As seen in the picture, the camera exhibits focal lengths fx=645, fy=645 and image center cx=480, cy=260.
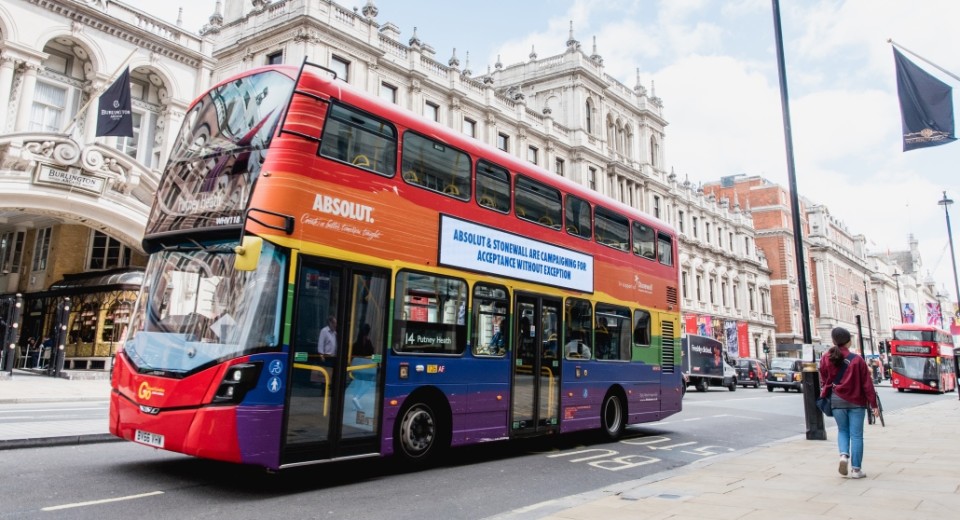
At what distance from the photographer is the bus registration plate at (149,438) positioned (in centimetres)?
658

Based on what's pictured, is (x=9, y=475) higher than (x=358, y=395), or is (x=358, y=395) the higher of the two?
(x=358, y=395)

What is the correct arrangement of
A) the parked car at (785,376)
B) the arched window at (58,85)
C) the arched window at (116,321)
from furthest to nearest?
the parked car at (785,376) → the arched window at (116,321) → the arched window at (58,85)

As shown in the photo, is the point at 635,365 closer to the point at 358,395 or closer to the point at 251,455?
the point at 358,395

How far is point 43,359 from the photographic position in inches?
1032

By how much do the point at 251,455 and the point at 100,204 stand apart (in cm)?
1738

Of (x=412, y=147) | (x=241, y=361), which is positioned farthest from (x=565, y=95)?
(x=241, y=361)

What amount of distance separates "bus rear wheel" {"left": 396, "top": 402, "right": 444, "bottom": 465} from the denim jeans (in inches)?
199

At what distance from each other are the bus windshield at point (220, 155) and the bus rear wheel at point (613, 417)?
25.8 feet

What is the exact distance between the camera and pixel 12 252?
28.6 m

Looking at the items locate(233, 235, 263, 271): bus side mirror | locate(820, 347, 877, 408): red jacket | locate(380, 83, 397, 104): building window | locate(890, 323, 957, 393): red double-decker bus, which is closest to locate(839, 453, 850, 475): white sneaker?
locate(820, 347, 877, 408): red jacket

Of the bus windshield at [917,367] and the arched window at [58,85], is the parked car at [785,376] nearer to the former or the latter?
the bus windshield at [917,367]

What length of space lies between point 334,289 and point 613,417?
23.5 feet

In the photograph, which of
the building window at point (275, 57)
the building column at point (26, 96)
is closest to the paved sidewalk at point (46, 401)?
the building column at point (26, 96)

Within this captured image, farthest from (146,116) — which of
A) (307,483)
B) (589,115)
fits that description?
(589,115)
